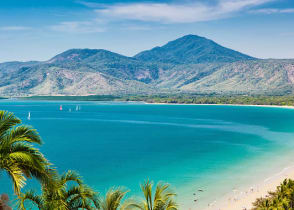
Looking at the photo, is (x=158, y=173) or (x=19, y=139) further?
(x=158, y=173)

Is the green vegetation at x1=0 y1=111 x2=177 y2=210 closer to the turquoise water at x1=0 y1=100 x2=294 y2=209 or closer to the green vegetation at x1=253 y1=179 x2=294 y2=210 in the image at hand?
the green vegetation at x1=253 y1=179 x2=294 y2=210

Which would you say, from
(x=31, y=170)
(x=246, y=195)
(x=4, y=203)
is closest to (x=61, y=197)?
(x=31, y=170)

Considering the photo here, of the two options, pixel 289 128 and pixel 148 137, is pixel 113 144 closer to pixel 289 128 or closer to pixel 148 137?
pixel 148 137

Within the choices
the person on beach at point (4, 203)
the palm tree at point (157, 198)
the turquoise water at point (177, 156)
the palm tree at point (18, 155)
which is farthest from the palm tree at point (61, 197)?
the turquoise water at point (177, 156)

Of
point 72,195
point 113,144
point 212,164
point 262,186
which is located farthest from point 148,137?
point 72,195

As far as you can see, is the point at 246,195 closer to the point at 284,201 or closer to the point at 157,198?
the point at 284,201

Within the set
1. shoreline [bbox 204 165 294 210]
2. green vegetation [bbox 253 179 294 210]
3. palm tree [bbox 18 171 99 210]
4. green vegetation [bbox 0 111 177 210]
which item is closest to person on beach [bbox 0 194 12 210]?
green vegetation [bbox 0 111 177 210]

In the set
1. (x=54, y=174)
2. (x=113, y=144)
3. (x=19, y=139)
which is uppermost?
(x=19, y=139)

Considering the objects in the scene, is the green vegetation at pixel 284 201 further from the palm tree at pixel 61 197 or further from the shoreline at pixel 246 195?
the palm tree at pixel 61 197
